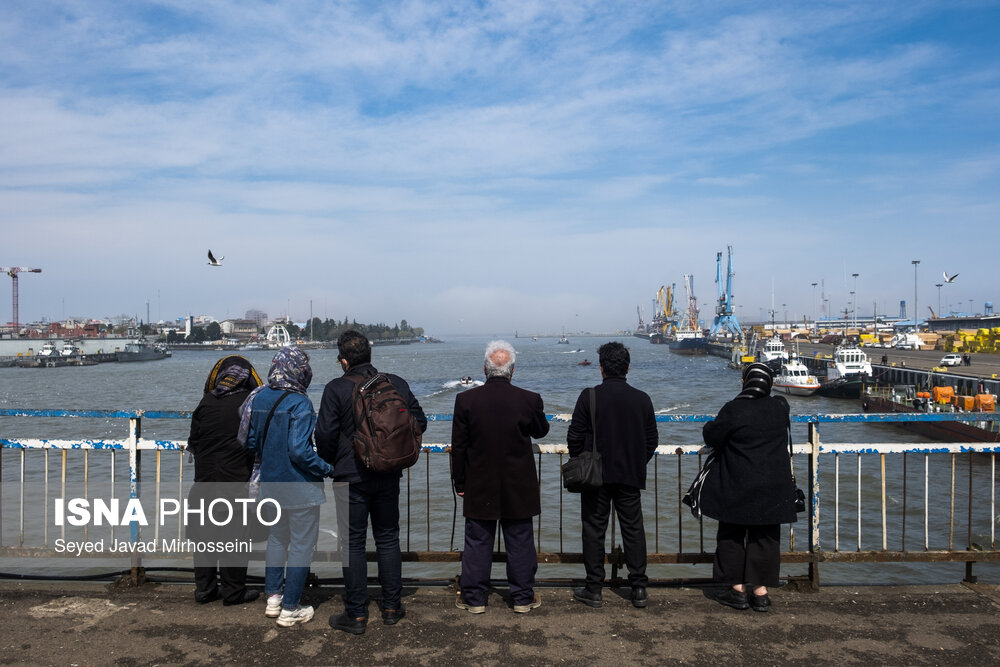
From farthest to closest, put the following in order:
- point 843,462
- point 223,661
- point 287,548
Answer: point 843,462, point 287,548, point 223,661

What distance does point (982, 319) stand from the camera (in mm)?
121875

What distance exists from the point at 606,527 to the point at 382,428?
150 centimetres

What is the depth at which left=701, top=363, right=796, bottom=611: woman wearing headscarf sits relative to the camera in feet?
13.0

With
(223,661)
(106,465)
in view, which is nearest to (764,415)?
(223,661)

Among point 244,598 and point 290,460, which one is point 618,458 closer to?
point 290,460

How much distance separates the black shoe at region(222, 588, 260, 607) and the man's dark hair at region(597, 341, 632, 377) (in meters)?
2.60

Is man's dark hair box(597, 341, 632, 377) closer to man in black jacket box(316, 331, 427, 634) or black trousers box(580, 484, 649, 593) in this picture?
black trousers box(580, 484, 649, 593)

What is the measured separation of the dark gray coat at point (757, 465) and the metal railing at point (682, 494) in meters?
0.33

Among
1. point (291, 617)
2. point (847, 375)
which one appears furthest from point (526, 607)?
point (847, 375)

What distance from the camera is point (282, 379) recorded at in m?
3.79

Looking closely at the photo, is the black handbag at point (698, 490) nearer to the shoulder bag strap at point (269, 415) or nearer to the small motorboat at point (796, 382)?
the shoulder bag strap at point (269, 415)

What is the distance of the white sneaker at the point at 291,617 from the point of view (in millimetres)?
3801

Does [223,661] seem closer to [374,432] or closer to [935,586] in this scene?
[374,432]

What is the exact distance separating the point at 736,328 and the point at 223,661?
115m
